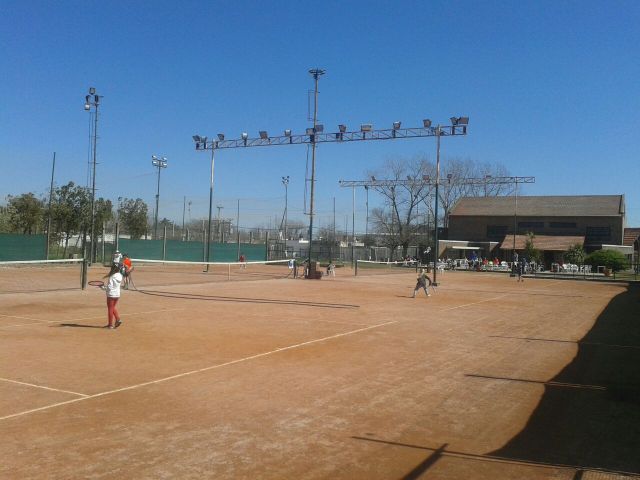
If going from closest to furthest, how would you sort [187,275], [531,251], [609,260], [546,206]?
[187,275] < [609,260] < [531,251] < [546,206]

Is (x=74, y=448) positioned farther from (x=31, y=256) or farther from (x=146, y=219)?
(x=146, y=219)

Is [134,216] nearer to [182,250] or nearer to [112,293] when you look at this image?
[182,250]

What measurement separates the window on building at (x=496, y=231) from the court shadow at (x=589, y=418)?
222 feet

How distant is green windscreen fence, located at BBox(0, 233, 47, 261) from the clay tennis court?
85.8ft

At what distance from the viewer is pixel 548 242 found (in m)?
71.3

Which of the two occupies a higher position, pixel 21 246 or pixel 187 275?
pixel 21 246

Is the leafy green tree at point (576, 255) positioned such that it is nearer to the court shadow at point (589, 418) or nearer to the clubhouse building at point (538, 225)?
the clubhouse building at point (538, 225)

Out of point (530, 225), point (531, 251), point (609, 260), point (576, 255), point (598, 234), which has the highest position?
point (530, 225)

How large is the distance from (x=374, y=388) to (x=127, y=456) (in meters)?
4.07

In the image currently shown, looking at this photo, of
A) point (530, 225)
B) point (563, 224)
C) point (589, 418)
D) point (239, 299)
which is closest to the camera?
point (589, 418)

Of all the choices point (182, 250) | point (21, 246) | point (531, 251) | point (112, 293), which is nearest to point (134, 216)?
point (182, 250)

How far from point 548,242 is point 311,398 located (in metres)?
68.9

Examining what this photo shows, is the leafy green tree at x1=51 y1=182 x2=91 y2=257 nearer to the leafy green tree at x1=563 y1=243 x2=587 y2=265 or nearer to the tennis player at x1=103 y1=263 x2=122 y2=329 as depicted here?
the tennis player at x1=103 y1=263 x2=122 y2=329

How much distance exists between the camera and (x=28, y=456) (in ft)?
18.3
